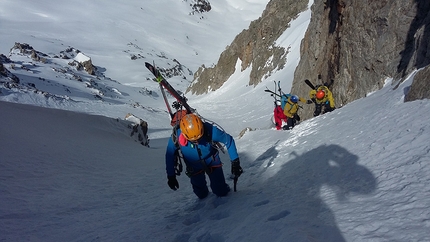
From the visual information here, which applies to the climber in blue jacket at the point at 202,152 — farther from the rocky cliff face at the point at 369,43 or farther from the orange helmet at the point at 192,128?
the rocky cliff face at the point at 369,43

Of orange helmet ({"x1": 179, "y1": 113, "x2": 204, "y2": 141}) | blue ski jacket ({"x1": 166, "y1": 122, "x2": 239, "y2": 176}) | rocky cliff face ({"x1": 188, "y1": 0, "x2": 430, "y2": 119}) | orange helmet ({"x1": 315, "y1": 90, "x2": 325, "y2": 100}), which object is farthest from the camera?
orange helmet ({"x1": 315, "y1": 90, "x2": 325, "y2": 100})

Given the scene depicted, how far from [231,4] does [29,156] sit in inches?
7191

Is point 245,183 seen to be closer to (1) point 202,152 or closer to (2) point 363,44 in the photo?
(1) point 202,152

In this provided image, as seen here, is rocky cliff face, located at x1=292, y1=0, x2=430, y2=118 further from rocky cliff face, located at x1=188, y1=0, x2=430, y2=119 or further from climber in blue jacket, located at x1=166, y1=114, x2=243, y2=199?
climber in blue jacket, located at x1=166, y1=114, x2=243, y2=199

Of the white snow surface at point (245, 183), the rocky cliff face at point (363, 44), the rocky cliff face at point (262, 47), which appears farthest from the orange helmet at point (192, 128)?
the rocky cliff face at point (262, 47)

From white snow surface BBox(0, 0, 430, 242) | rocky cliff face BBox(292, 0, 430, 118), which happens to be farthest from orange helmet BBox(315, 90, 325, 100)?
white snow surface BBox(0, 0, 430, 242)

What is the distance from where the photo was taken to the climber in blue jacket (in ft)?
15.4

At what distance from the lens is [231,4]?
580ft

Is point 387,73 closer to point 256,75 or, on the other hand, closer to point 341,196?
point 341,196

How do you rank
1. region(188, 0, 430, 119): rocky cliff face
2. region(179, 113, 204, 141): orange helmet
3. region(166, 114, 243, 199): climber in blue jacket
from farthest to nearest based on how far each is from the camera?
1. region(188, 0, 430, 119): rocky cliff face
2. region(166, 114, 243, 199): climber in blue jacket
3. region(179, 113, 204, 141): orange helmet

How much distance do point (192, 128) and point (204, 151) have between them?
604 mm

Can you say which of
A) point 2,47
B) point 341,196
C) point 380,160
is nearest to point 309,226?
point 341,196

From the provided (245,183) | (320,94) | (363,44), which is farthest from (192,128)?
(363,44)

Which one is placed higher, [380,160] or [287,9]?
[287,9]
